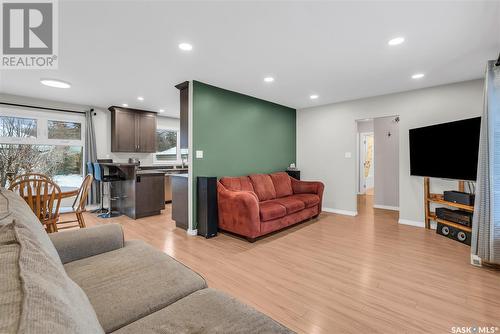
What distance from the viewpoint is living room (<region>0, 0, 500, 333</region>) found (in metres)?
1.25

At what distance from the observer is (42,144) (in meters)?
4.89

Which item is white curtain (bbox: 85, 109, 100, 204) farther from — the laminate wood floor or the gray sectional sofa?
the gray sectional sofa

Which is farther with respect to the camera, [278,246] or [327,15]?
[278,246]

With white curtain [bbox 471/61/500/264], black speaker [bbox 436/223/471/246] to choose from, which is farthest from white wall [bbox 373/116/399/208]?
white curtain [bbox 471/61/500/264]

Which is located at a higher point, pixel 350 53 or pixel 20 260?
pixel 350 53

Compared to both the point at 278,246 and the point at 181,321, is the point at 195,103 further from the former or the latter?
the point at 181,321

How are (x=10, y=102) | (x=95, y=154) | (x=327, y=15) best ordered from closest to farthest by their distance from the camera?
(x=327, y=15) → (x=10, y=102) → (x=95, y=154)

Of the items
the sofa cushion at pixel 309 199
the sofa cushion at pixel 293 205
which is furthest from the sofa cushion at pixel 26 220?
the sofa cushion at pixel 309 199

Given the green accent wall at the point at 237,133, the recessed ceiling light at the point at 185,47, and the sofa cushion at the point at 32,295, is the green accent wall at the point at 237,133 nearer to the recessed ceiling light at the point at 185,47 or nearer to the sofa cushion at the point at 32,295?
the recessed ceiling light at the point at 185,47

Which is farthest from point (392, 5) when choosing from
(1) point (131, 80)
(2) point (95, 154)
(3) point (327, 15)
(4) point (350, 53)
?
(2) point (95, 154)

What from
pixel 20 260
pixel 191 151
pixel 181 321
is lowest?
pixel 181 321

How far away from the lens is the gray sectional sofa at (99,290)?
19.1 inches

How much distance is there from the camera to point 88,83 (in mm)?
3889

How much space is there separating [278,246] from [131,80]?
11.5 feet
